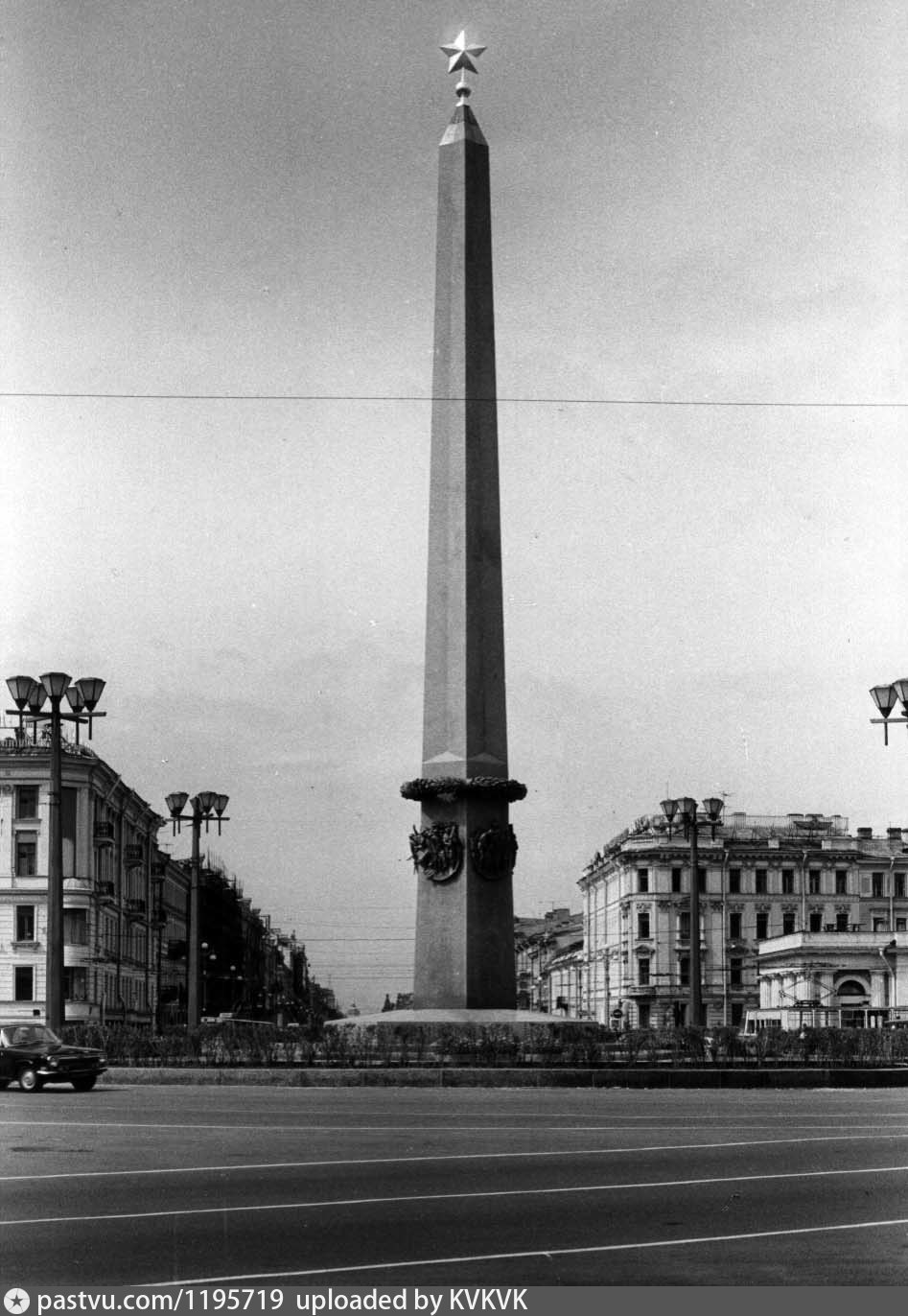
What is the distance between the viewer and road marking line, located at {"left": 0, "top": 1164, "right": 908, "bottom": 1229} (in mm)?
10453

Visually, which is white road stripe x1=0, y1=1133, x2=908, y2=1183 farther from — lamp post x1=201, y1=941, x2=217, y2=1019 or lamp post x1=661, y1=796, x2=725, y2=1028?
lamp post x1=201, y1=941, x2=217, y2=1019

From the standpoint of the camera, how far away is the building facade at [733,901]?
107562 mm

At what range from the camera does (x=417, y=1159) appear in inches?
555

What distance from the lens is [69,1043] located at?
2772 cm

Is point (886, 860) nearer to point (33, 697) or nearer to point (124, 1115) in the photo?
point (33, 697)

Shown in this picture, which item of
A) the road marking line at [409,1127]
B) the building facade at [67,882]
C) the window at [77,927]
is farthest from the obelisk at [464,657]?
the window at [77,927]

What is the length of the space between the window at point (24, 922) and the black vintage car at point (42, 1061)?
47771mm

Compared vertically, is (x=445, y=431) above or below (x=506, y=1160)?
above

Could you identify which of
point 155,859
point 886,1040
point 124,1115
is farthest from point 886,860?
→ point 124,1115

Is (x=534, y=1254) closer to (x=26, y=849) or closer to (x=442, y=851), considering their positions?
(x=442, y=851)

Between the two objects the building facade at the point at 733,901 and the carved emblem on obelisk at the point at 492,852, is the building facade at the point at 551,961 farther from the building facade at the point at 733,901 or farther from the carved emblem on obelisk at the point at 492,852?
the carved emblem on obelisk at the point at 492,852

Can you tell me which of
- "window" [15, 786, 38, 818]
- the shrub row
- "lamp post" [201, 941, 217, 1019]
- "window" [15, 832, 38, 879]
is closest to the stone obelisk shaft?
the shrub row

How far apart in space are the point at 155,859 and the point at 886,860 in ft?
139
